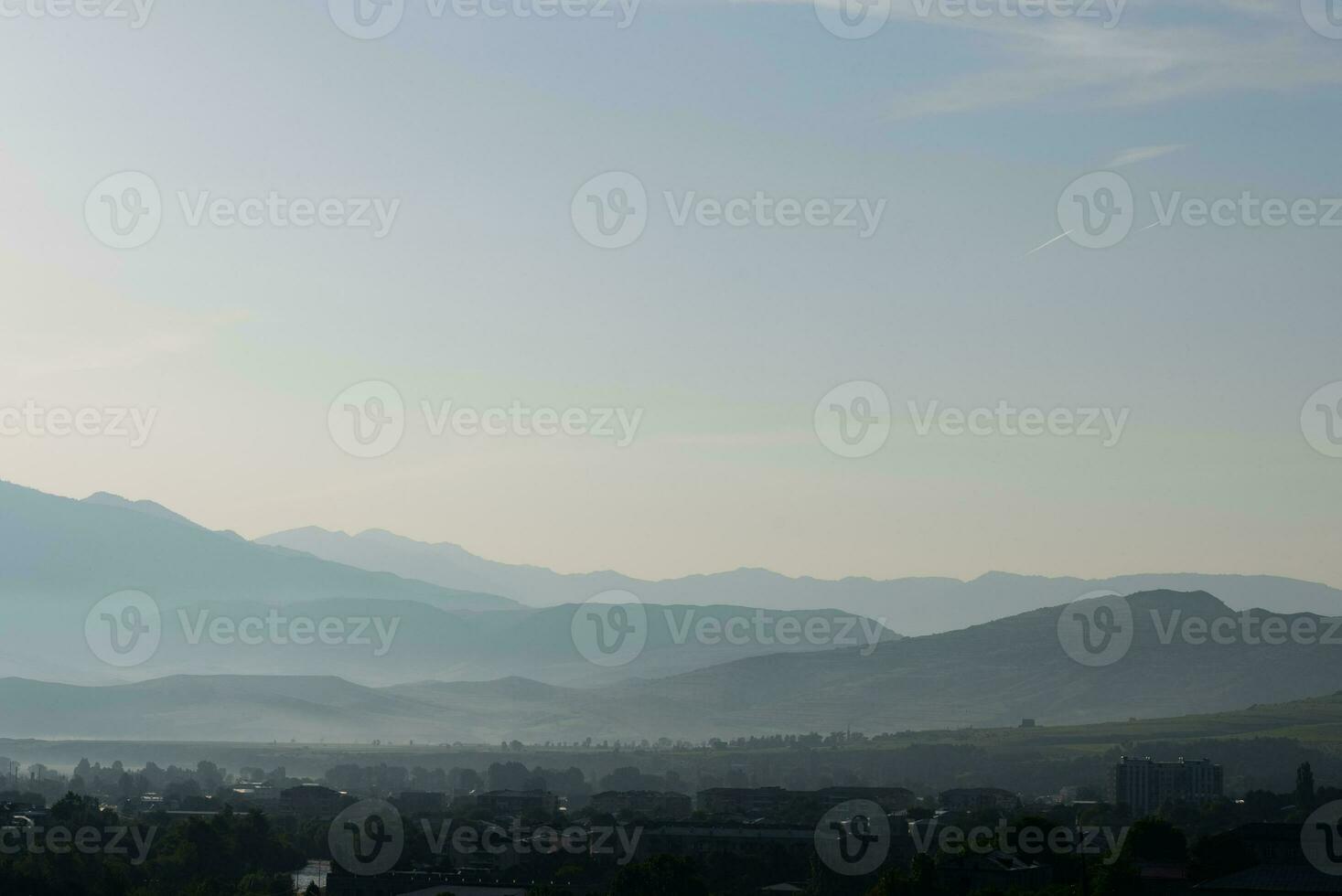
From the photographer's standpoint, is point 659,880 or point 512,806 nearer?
point 659,880

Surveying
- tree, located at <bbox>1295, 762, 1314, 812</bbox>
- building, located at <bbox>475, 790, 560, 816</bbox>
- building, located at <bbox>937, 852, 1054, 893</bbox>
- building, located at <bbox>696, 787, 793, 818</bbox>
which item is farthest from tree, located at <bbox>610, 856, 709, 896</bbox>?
tree, located at <bbox>1295, 762, 1314, 812</bbox>

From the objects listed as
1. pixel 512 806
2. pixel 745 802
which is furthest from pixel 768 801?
pixel 512 806

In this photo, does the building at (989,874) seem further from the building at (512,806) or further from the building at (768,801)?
the building at (512,806)

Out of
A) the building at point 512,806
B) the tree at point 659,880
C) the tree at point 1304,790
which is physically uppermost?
the tree at point 1304,790

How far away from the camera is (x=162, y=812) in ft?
577

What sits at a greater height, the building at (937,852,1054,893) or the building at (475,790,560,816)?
the building at (475,790,560,816)

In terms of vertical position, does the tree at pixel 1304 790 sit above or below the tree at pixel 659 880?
above

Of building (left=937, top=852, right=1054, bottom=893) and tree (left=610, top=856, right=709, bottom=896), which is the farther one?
building (left=937, top=852, right=1054, bottom=893)

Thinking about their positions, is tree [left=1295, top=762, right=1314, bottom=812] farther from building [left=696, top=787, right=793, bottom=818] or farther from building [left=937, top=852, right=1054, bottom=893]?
building [left=937, top=852, right=1054, bottom=893]

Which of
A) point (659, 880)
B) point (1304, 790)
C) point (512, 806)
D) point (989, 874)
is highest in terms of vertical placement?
point (1304, 790)

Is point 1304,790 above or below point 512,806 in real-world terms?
above

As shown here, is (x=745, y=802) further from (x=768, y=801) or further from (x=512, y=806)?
(x=512, y=806)

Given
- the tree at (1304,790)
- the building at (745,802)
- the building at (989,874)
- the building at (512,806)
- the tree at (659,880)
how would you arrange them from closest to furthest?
the tree at (659,880) < the building at (989,874) < the building at (745,802) < the tree at (1304,790) < the building at (512,806)

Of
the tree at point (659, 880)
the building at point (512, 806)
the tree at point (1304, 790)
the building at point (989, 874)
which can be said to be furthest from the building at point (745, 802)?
the tree at point (659, 880)
